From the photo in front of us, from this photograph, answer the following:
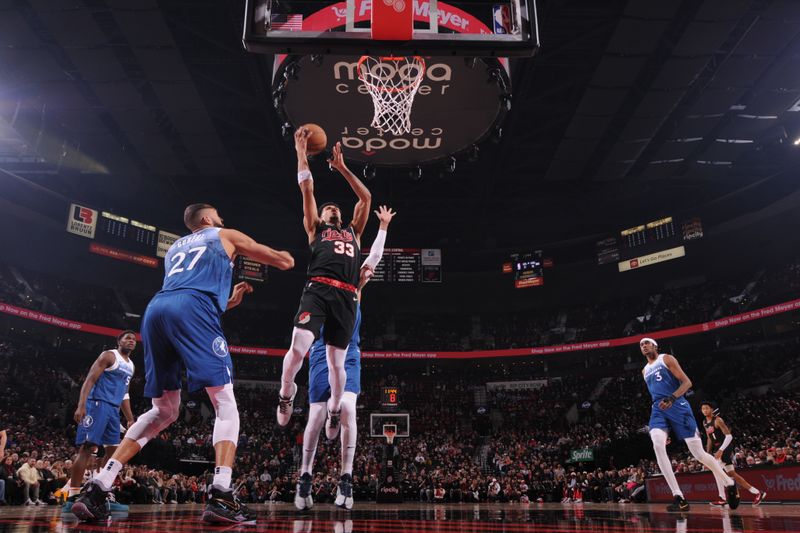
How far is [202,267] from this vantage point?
3.63 metres

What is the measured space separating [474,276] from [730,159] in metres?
13.4

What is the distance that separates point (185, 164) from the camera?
21078 millimetres

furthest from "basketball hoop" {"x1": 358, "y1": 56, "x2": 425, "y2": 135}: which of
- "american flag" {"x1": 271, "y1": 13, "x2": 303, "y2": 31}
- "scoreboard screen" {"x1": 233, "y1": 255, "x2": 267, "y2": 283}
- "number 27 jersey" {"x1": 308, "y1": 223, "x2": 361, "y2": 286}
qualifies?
"scoreboard screen" {"x1": 233, "y1": 255, "x2": 267, "y2": 283}

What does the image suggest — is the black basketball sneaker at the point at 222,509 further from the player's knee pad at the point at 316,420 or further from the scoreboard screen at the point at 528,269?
the scoreboard screen at the point at 528,269

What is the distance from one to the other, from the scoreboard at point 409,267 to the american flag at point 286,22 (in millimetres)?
20219

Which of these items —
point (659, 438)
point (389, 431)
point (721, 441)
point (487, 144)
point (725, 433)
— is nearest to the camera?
point (659, 438)

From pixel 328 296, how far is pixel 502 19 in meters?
3.35

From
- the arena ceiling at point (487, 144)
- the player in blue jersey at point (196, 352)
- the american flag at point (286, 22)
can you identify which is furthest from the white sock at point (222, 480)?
the arena ceiling at point (487, 144)

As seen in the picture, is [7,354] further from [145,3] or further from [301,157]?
[301,157]

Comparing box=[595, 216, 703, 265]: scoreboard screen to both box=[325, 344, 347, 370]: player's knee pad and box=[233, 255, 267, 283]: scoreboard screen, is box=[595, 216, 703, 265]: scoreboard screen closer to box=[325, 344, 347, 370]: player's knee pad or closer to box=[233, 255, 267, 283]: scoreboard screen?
box=[233, 255, 267, 283]: scoreboard screen

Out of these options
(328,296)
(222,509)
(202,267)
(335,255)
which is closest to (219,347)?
(202,267)

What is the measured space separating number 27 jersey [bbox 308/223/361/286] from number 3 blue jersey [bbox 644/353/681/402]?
4.18m

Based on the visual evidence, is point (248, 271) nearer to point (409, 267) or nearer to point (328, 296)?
point (409, 267)

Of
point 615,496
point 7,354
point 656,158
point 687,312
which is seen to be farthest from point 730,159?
point 7,354
